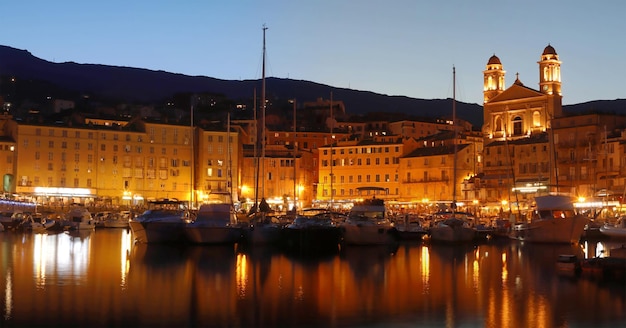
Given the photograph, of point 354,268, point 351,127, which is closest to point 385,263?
point 354,268

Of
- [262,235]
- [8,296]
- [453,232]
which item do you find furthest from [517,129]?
[8,296]

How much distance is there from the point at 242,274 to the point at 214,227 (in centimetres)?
1693

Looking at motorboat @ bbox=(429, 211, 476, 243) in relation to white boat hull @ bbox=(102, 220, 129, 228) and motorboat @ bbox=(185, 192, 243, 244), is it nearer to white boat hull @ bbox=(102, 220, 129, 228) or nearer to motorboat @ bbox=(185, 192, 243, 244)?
motorboat @ bbox=(185, 192, 243, 244)

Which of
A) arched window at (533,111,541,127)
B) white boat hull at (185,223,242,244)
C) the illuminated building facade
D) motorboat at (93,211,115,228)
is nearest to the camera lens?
white boat hull at (185,223,242,244)

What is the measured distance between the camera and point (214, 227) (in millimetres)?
46625

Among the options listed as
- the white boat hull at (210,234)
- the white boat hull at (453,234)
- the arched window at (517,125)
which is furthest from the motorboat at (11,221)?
the arched window at (517,125)

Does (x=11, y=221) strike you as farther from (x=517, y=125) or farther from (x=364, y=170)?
(x=517, y=125)

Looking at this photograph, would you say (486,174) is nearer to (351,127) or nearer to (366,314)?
(351,127)

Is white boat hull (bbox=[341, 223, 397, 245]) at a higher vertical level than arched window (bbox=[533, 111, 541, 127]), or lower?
lower

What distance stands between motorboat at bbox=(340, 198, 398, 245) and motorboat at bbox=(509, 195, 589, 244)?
29.9 ft

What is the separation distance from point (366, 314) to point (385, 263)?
1580cm

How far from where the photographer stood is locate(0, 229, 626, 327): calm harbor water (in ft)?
64.1

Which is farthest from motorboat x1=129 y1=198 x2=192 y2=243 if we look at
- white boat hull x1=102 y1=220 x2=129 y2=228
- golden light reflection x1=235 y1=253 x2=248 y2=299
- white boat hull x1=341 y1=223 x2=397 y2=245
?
white boat hull x1=102 y1=220 x2=129 y2=228

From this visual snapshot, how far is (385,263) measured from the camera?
36031 mm
